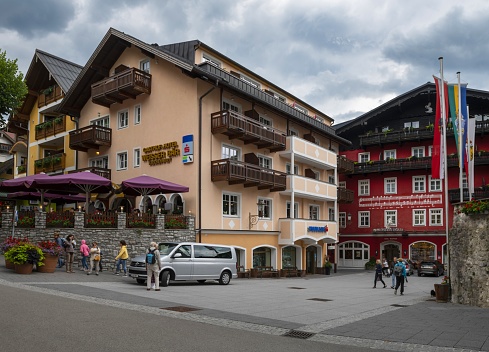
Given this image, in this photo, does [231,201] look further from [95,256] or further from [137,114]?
[95,256]

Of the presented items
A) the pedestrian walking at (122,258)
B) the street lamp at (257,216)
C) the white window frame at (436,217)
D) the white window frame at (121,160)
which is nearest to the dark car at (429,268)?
the white window frame at (436,217)

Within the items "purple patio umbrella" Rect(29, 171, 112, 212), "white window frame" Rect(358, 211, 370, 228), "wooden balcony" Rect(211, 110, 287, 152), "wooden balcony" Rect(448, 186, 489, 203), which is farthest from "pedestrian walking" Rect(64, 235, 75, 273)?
"white window frame" Rect(358, 211, 370, 228)

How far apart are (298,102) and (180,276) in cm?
2465

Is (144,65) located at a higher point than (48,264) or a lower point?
higher

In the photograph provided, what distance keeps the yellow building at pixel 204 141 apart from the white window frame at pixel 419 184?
45.0ft

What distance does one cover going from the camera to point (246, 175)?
29.4 metres

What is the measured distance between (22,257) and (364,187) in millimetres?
36930

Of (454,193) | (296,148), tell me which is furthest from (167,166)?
(454,193)

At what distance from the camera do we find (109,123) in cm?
3425

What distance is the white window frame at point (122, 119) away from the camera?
33125mm

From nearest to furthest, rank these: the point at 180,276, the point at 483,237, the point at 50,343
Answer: the point at 50,343, the point at 483,237, the point at 180,276

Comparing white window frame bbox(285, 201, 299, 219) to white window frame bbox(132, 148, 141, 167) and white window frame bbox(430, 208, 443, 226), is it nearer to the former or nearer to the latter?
white window frame bbox(132, 148, 141, 167)

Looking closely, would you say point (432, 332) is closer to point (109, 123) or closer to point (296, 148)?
point (296, 148)

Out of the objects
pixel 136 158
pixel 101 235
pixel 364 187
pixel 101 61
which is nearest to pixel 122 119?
pixel 136 158
